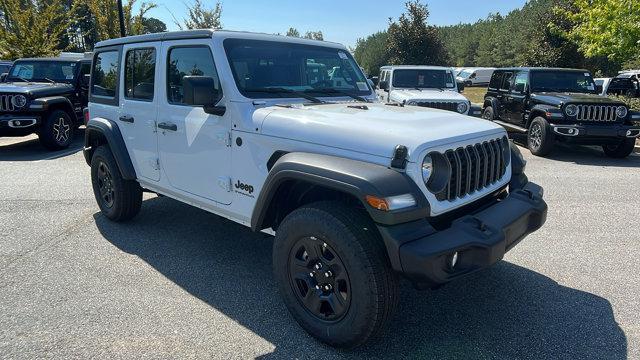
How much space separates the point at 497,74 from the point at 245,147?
10.4 m

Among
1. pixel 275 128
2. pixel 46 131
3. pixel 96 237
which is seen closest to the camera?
pixel 275 128

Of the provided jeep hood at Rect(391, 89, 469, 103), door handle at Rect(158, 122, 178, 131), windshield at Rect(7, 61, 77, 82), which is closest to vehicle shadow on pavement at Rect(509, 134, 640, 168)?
jeep hood at Rect(391, 89, 469, 103)

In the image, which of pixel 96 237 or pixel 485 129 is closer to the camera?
pixel 485 129

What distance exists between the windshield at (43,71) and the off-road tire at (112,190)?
7168mm

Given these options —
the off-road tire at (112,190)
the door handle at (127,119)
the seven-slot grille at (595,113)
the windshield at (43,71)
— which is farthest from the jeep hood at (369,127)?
the windshield at (43,71)

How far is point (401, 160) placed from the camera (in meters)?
2.57

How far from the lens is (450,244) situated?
2498mm

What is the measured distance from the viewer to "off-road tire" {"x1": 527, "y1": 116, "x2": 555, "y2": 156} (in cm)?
918

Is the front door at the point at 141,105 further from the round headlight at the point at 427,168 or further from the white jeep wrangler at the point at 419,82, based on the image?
the white jeep wrangler at the point at 419,82

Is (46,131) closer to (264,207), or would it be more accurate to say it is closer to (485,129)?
(264,207)

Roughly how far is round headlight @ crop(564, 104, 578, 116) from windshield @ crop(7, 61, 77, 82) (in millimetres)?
10867

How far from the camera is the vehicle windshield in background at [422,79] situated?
11.7 meters

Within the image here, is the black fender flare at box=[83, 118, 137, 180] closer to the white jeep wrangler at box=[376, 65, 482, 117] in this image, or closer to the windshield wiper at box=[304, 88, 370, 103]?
the windshield wiper at box=[304, 88, 370, 103]

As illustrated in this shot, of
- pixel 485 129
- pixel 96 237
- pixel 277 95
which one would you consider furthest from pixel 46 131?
pixel 485 129
